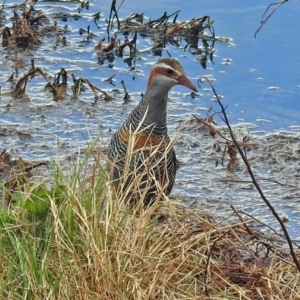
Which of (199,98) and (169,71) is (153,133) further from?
(199,98)

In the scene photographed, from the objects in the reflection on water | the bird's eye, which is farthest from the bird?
the reflection on water

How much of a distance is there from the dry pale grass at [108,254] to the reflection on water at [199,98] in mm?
1249

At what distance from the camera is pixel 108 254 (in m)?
4.59

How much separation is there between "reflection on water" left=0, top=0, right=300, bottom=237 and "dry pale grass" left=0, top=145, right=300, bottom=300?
1.25 m

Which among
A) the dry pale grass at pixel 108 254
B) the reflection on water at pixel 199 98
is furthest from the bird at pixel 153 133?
the dry pale grass at pixel 108 254

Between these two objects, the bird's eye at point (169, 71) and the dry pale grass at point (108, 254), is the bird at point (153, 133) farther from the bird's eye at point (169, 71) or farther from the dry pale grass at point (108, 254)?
the dry pale grass at point (108, 254)

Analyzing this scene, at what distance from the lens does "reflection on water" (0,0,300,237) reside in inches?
270

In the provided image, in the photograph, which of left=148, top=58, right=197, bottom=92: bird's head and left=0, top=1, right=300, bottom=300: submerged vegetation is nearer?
left=0, top=1, right=300, bottom=300: submerged vegetation

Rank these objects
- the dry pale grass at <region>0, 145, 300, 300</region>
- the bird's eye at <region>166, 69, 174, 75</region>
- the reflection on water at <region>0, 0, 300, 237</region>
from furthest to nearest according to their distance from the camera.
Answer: the reflection on water at <region>0, 0, 300, 237</region> → the bird's eye at <region>166, 69, 174, 75</region> → the dry pale grass at <region>0, 145, 300, 300</region>

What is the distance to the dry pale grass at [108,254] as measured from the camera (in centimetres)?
450

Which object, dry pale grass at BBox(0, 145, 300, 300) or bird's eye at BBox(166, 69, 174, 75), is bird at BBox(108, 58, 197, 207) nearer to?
bird's eye at BBox(166, 69, 174, 75)

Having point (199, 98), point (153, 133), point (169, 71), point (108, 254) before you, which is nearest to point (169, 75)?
point (169, 71)

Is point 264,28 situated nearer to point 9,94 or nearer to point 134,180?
point 9,94

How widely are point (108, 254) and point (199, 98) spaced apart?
3.43 m
